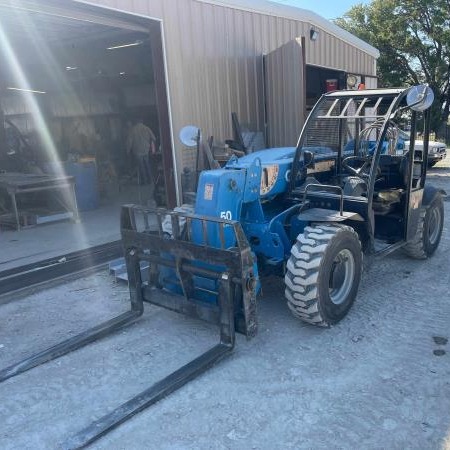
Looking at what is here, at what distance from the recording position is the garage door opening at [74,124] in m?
8.07

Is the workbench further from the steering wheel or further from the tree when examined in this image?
the tree

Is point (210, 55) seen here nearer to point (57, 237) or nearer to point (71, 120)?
point (57, 237)

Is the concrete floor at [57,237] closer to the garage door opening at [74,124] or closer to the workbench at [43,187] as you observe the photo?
the garage door opening at [74,124]

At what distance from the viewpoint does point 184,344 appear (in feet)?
13.9

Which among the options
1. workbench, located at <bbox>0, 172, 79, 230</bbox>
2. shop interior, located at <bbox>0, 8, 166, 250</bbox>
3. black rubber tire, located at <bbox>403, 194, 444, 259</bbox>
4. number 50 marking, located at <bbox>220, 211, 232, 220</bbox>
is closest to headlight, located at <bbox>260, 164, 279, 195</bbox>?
number 50 marking, located at <bbox>220, 211, 232, 220</bbox>

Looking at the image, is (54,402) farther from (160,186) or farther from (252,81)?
(252,81)

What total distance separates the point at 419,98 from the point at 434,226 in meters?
2.38

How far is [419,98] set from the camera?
4520 millimetres

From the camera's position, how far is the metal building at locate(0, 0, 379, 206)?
7612 mm

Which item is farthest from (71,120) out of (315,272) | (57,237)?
(315,272)

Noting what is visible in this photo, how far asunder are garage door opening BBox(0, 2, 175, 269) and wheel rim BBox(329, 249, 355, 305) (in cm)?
431

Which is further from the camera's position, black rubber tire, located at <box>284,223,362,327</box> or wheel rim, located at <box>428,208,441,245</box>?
wheel rim, located at <box>428,208,441,245</box>

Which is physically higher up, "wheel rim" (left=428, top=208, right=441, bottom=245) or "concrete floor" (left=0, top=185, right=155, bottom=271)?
"wheel rim" (left=428, top=208, right=441, bottom=245)

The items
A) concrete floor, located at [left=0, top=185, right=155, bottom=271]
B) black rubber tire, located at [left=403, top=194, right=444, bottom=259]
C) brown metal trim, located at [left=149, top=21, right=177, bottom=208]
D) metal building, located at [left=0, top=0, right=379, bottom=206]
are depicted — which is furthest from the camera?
brown metal trim, located at [left=149, top=21, right=177, bottom=208]
